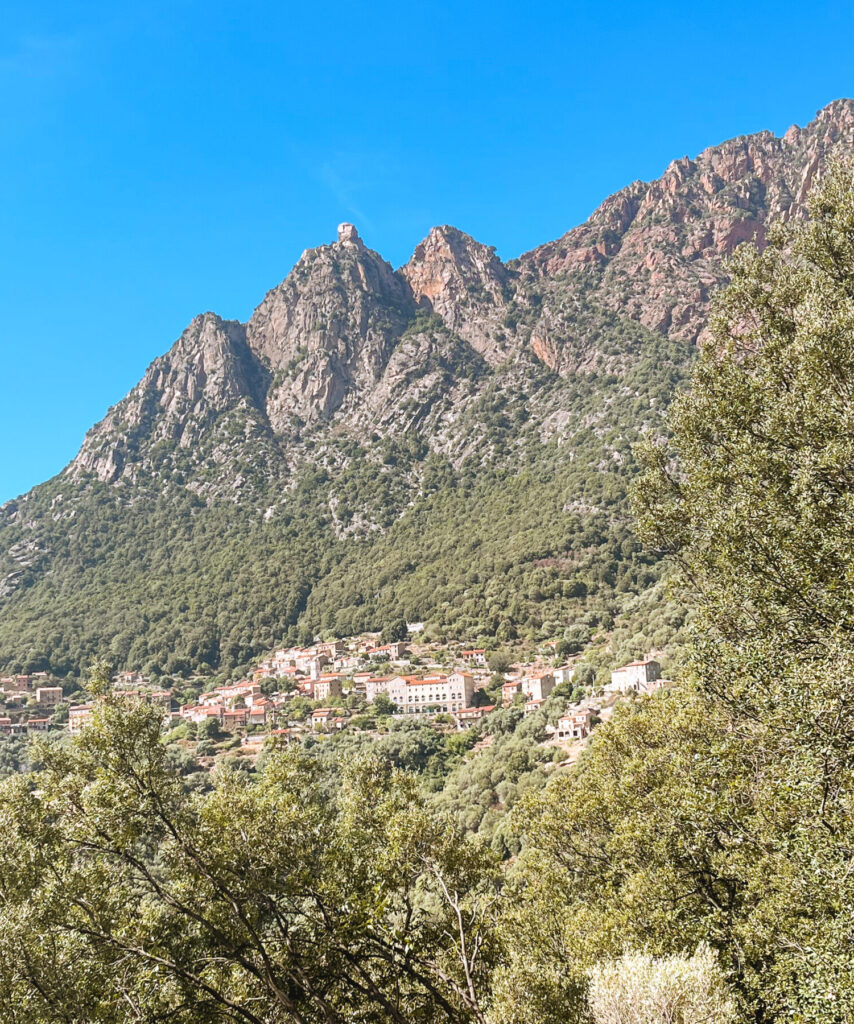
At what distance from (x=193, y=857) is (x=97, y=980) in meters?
2.65

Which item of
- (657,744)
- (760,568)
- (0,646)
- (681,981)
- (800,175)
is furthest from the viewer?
(800,175)

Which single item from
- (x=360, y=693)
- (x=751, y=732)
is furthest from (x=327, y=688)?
(x=751, y=732)

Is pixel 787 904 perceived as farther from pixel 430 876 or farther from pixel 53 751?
pixel 53 751

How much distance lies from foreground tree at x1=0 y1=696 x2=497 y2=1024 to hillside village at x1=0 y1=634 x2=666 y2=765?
46882mm

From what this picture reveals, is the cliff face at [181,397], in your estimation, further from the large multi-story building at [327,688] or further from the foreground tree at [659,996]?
the foreground tree at [659,996]

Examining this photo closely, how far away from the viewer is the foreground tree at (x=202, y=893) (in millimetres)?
9641

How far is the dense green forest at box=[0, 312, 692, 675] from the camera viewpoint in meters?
108

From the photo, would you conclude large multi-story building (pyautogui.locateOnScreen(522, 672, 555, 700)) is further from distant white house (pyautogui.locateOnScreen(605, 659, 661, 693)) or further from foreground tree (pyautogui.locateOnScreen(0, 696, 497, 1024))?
foreground tree (pyautogui.locateOnScreen(0, 696, 497, 1024))

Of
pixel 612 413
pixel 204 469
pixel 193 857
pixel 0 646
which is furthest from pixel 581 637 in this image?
pixel 204 469

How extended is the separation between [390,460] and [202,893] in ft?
511

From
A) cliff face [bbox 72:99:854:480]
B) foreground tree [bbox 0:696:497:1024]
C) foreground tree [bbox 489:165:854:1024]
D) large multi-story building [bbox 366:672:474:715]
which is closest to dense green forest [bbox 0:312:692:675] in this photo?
cliff face [bbox 72:99:854:480]

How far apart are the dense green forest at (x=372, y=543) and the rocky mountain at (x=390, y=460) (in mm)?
533

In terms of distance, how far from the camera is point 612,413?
137125mm

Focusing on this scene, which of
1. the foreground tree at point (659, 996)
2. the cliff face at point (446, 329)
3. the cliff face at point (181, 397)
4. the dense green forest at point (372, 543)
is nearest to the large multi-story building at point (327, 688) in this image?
the dense green forest at point (372, 543)
